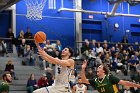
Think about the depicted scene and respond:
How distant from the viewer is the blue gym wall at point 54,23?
24734 millimetres

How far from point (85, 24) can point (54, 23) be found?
247 centimetres

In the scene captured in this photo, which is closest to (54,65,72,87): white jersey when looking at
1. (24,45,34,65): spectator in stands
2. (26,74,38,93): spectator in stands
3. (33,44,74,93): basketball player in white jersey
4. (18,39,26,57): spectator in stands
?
(33,44,74,93): basketball player in white jersey

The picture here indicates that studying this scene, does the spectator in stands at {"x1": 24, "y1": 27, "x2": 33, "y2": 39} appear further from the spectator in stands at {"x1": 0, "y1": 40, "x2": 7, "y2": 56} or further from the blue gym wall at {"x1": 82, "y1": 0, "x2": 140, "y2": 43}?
the blue gym wall at {"x1": 82, "y1": 0, "x2": 140, "y2": 43}

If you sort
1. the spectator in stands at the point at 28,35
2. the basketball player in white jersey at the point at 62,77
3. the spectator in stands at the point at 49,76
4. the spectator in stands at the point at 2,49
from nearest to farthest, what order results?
1. the basketball player in white jersey at the point at 62,77
2. the spectator in stands at the point at 49,76
3. the spectator in stands at the point at 2,49
4. the spectator in stands at the point at 28,35

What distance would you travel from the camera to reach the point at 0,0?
61.3ft

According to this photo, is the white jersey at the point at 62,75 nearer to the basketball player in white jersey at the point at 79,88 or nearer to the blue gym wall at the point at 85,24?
the basketball player in white jersey at the point at 79,88

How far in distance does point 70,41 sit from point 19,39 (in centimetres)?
557

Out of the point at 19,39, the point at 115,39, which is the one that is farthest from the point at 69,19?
the point at 19,39

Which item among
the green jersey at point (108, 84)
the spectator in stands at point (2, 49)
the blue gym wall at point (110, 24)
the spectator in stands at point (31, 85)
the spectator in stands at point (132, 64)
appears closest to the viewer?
the green jersey at point (108, 84)

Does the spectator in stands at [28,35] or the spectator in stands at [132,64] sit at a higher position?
the spectator in stands at [28,35]

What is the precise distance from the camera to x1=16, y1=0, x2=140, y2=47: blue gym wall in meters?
25.0

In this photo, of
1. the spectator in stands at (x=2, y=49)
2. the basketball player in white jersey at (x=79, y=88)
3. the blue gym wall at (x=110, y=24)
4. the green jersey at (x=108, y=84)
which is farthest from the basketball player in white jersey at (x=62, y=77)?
the blue gym wall at (x=110, y=24)

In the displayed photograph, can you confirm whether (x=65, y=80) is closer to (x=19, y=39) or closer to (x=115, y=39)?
(x=19, y=39)

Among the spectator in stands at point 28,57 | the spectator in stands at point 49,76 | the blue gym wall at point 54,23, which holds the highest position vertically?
the blue gym wall at point 54,23
